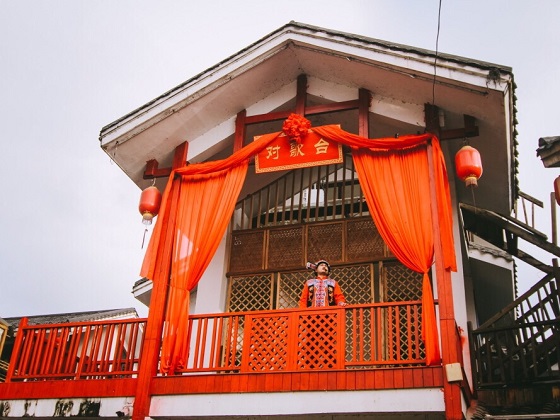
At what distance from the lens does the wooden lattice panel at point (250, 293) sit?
436 inches

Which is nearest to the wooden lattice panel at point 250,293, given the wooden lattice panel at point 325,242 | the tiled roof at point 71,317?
the wooden lattice panel at point 325,242

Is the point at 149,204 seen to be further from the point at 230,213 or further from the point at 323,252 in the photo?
the point at 323,252

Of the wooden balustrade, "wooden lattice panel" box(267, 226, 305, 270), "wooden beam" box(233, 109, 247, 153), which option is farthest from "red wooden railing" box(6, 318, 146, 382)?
"wooden beam" box(233, 109, 247, 153)

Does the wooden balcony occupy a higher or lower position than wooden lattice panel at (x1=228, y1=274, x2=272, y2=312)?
lower

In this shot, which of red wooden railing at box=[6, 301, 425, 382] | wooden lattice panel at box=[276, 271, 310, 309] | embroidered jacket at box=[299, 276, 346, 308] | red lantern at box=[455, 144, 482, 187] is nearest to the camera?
red wooden railing at box=[6, 301, 425, 382]

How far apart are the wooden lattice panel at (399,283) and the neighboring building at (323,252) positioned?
2 centimetres

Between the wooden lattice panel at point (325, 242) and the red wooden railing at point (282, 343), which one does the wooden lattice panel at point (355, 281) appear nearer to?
the wooden lattice panel at point (325, 242)

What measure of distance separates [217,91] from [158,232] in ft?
7.90

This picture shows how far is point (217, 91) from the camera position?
35.0 feet

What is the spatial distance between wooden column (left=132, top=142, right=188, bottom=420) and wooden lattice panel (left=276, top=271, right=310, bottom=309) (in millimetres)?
1990

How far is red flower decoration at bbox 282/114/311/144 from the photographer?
1012cm

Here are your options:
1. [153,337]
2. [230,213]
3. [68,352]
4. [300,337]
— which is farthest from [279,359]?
[68,352]

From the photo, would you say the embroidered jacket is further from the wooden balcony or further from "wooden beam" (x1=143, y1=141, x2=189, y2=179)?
"wooden beam" (x1=143, y1=141, x2=189, y2=179)

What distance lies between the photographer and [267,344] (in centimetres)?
894
